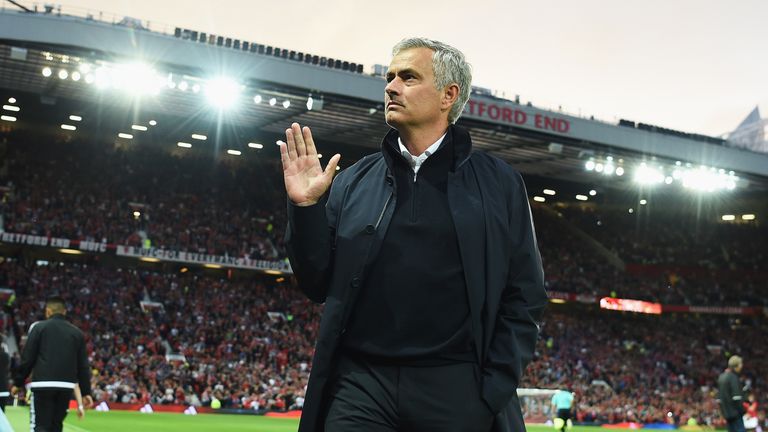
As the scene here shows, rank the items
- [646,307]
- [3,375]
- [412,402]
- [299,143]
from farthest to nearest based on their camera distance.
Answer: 1. [646,307]
2. [3,375]
3. [299,143]
4. [412,402]

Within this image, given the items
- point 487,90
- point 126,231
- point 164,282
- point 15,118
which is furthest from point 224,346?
point 15,118

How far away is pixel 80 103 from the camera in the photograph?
35.5 m

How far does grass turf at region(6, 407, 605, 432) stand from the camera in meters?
17.4

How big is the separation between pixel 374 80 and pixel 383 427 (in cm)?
2747

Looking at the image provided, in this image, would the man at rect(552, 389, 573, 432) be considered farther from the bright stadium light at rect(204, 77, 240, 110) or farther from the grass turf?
the bright stadium light at rect(204, 77, 240, 110)

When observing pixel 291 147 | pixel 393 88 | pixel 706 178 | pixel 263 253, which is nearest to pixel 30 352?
pixel 291 147

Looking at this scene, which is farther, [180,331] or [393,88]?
[180,331]

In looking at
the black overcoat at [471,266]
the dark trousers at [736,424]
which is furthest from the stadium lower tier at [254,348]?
the black overcoat at [471,266]

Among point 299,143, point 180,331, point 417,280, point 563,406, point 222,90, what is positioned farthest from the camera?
point 180,331

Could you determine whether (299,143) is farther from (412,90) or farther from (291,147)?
(412,90)

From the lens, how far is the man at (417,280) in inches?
124

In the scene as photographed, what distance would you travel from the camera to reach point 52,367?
8.97 meters

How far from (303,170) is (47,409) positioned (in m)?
6.80

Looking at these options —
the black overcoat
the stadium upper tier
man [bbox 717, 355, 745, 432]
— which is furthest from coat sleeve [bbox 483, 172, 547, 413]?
the stadium upper tier
